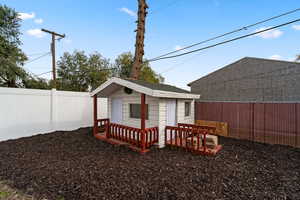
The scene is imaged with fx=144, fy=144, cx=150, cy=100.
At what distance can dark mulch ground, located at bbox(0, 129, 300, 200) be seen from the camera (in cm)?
269

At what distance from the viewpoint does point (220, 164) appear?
3936 millimetres

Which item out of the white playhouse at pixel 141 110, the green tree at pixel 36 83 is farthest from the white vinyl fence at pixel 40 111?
the green tree at pixel 36 83

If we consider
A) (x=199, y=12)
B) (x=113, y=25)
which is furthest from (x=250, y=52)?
(x=113, y=25)

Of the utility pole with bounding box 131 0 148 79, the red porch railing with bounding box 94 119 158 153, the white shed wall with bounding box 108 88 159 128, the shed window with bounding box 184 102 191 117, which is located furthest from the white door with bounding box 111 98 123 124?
the shed window with bounding box 184 102 191 117

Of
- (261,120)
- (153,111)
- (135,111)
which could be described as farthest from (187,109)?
(261,120)

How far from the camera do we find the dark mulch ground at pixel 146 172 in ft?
8.81

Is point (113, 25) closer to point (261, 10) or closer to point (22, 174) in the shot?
point (261, 10)

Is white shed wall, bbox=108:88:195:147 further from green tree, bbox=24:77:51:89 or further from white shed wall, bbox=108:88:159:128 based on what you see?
green tree, bbox=24:77:51:89

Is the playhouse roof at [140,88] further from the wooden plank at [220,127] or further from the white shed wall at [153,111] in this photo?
the wooden plank at [220,127]

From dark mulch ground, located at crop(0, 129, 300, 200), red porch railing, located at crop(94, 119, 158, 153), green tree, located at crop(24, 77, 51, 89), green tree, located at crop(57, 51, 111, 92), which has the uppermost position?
green tree, located at crop(57, 51, 111, 92)

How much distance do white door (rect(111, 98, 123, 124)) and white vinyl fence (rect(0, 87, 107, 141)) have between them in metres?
2.31

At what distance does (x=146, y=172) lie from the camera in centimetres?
345

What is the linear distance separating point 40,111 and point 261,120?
387 inches

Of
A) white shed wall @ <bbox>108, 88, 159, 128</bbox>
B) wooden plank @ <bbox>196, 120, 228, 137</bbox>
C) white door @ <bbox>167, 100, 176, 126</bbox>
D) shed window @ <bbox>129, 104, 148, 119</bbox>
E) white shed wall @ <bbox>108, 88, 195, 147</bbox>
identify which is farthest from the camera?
wooden plank @ <bbox>196, 120, 228, 137</bbox>
